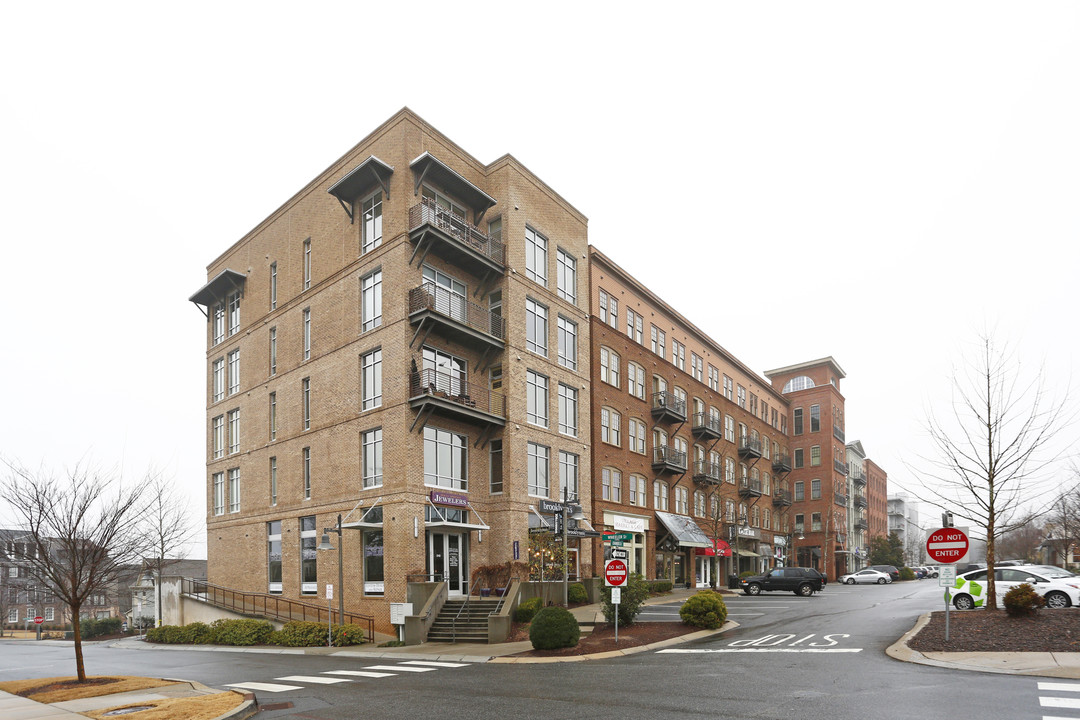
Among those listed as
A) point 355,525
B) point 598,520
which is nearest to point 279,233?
point 355,525

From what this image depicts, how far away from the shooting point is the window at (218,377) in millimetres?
43625

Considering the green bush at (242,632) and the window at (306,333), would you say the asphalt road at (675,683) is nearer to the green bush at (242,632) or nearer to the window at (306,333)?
the green bush at (242,632)

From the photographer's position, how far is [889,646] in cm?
1894

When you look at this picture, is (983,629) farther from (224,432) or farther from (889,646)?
(224,432)

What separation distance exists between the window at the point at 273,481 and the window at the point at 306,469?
2640 millimetres

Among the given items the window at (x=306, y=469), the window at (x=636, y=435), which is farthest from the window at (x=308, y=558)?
the window at (x=636, y=435)

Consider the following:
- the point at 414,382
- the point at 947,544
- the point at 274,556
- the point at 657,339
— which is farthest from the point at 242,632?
the point at 657,339

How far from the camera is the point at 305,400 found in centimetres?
3600

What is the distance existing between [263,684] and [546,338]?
21772mm

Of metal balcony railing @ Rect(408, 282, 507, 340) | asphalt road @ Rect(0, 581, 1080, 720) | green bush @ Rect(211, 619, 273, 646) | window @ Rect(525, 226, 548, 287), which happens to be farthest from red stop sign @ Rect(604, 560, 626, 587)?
window @ Rect(525, 226, 548, 287)

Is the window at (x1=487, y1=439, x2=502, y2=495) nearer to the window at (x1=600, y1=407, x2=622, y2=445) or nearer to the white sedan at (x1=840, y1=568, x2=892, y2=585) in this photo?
the window at (x1=600, y1=407, x2=622, y2=445)

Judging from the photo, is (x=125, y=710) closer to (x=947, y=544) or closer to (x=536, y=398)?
(x=947, y=544)

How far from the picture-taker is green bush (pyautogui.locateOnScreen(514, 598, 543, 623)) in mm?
27125

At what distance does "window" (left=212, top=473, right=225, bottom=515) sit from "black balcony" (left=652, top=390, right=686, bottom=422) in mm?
23818
